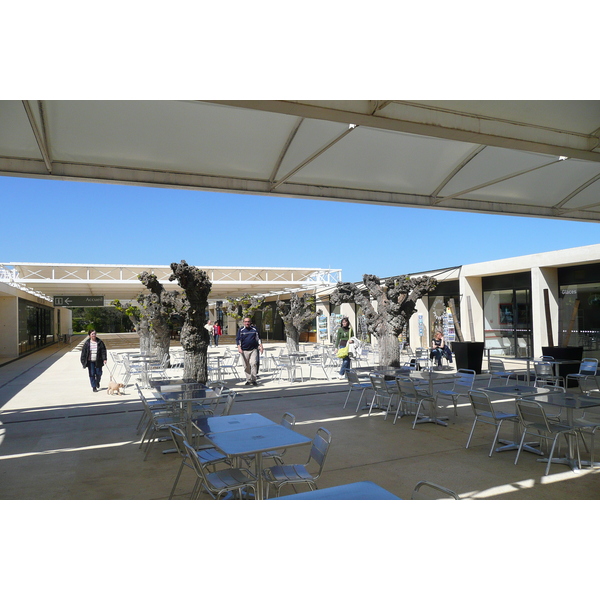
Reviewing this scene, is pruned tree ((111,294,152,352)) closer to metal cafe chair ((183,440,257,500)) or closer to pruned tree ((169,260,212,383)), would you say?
pruned tree ((169,260,212,383))

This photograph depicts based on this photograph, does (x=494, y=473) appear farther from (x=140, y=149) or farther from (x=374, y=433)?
(x=140, y=149)

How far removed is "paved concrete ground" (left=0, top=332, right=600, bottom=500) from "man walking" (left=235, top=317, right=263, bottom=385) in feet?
6.32

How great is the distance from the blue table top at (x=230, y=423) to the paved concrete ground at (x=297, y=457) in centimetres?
66

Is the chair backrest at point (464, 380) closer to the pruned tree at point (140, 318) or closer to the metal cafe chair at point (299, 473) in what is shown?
the metal cafe chair at point (299, 473)

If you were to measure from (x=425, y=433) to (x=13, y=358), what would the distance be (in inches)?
724

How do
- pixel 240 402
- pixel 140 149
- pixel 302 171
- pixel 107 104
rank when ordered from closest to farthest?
pixel 107 104 → pixel 140 149 → pixel 302 171 → pixel 240 402

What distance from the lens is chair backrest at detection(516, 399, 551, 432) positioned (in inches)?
180

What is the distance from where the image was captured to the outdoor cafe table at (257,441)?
10.5 ft

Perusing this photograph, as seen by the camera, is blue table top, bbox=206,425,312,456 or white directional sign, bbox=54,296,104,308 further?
white directional sign, bbox=54,296,104,308

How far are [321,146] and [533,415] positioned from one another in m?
3.50

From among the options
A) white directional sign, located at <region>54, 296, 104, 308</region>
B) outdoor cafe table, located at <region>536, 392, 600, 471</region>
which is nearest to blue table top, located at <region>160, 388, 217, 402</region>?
outdoor cafe table, located at <region>536, 392, 600, 471</region>
